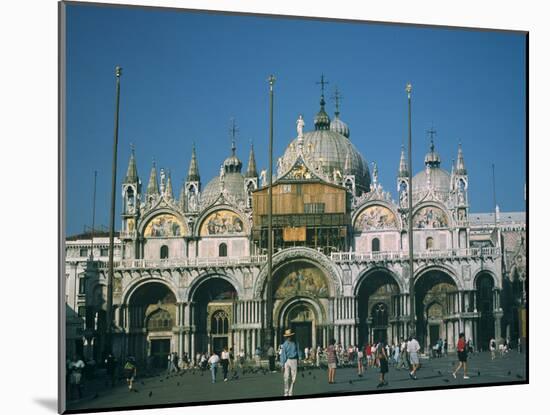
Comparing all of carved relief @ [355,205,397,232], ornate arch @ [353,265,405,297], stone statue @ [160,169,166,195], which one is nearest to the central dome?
carved relief @ [355,205,397,232]

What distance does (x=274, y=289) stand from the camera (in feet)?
71.1

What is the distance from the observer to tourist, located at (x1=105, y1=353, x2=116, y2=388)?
742 inches

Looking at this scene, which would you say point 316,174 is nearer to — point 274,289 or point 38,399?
point 274,289

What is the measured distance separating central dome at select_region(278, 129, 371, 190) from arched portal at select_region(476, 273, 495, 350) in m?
3.13

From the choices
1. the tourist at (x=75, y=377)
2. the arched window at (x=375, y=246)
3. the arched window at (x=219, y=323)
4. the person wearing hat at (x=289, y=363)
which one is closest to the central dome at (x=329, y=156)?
the arched window at (x=375, y=246)

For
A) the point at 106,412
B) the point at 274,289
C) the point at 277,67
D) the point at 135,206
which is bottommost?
the point at 106,412

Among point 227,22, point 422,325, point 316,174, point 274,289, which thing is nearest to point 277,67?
point 227,22

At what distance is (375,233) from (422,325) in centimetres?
202

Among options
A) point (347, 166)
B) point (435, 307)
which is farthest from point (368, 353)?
point (347, 166)

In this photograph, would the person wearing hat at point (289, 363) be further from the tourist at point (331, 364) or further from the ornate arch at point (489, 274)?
the ornate arch at point (489, 274)

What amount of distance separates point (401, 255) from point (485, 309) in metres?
1.96

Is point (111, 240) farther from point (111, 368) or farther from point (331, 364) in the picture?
point (331, 364)

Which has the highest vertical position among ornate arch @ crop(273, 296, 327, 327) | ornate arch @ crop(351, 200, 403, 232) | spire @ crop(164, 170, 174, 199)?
spire @ crop(164, 170, 174, 199)

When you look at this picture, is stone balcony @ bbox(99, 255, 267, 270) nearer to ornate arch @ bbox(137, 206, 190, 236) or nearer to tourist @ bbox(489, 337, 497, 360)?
ornate arch @ bbox(137, 206, 190, 236)
